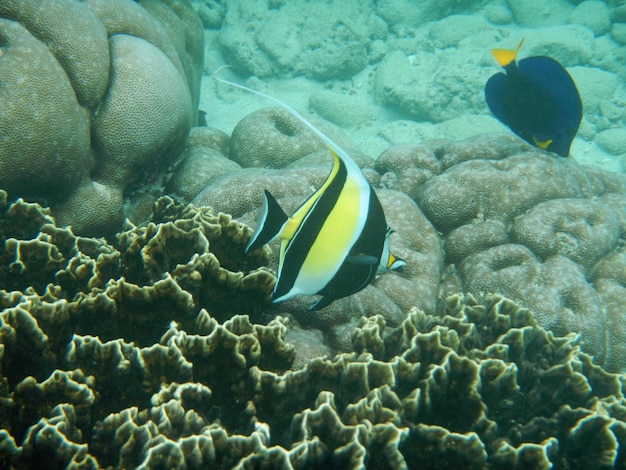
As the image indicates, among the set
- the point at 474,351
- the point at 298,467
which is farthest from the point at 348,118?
the point at 298,467

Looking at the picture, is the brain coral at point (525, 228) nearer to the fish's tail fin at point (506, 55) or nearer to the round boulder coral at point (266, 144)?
the fish's tail fin at point (506, 55)

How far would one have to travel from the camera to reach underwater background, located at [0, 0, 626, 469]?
179cm

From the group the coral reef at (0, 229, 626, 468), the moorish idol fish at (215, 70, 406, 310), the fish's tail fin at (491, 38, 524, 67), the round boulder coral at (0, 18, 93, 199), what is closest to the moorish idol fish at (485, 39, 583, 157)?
the fish's tail fin at (491, 38, 524, 67)

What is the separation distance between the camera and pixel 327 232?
1462 mm

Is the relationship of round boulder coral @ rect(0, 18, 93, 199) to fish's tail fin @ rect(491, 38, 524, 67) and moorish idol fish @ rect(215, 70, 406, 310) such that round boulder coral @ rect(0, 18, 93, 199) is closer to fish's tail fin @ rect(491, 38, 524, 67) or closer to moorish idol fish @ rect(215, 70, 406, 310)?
moorish idol fish @ rect(215, 70, 406, 310)

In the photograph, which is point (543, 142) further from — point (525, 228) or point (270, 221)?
point (270, 221)

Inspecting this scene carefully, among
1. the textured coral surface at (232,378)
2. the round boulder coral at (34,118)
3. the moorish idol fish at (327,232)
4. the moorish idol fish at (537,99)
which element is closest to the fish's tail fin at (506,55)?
the moorish idol fish at (537,99)

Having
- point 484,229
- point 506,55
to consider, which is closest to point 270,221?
point 484,229

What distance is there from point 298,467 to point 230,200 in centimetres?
251

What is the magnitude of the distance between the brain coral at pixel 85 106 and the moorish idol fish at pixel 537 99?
3371 millimetres

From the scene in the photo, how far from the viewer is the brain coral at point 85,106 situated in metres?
3.06

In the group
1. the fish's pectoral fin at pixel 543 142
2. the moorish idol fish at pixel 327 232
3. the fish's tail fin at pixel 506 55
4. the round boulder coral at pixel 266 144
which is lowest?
the round boulder coral at pixel 266 144

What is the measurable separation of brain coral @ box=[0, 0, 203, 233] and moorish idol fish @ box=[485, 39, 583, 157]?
337cm

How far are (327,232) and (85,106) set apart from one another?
322 centimetres
